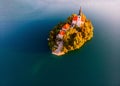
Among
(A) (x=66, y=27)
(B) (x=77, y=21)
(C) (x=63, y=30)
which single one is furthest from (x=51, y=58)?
(B) (x=77, y=21)

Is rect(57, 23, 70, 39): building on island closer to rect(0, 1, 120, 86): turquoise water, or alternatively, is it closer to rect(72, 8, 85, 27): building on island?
rect(72, 8, 85, 27): building on island

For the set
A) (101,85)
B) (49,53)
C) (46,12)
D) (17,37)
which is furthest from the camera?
(46,12)

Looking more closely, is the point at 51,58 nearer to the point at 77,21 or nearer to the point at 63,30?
the point at 63,30

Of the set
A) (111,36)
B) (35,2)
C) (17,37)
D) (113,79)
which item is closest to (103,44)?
(111,36)

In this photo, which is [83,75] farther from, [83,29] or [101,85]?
[83,29]

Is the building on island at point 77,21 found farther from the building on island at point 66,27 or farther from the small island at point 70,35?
the building on island at point 66,27

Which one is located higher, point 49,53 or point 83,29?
point 83,29
